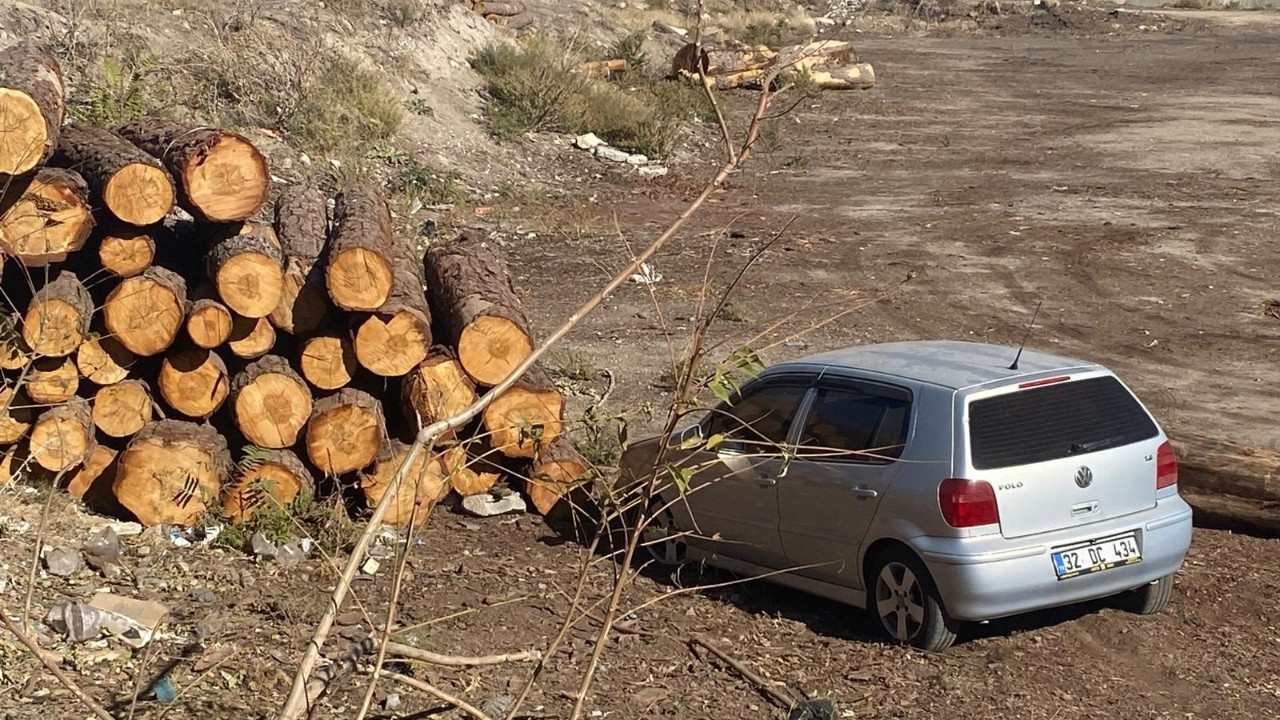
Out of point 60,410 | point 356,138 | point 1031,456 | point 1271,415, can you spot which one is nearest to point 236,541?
point 60,410

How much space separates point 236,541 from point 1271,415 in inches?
327

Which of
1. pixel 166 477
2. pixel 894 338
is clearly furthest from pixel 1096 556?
pixel 894 338

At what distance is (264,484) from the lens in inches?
336

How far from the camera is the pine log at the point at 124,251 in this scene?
329 inches

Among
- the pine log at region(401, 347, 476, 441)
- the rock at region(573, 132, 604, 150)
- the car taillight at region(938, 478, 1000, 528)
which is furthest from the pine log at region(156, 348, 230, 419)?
the rock at region(573, 132, 604, 150)

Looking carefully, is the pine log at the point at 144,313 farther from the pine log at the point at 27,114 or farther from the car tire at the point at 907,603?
the car tire at the point at 907,603

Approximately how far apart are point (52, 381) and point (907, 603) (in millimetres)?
5037

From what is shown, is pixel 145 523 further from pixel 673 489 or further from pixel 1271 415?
pixel 1271 415

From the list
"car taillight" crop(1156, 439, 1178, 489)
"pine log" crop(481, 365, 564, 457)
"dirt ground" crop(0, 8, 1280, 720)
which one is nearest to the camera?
"dirt ground" crop(0, 8, 1280, 720)

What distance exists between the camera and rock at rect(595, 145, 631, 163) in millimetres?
22297

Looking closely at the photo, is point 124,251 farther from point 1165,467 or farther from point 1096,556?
point 1165,467

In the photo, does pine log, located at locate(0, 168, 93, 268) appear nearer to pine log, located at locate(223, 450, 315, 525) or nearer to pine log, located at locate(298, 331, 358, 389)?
pine log, located at locate(298, 331, 358, 389)

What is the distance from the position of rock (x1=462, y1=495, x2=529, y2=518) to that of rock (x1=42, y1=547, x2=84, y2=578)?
2.57 m

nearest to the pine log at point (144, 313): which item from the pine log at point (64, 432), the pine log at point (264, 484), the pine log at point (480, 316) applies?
the pine log at point (64, 432)
